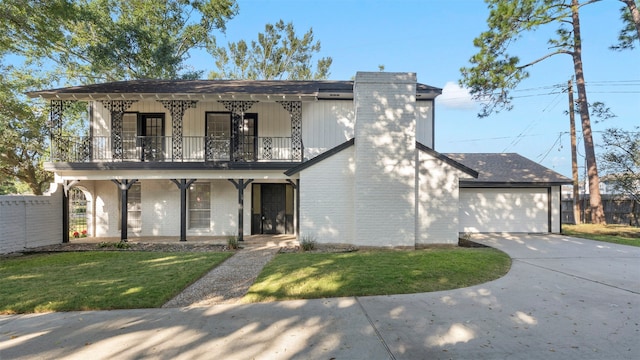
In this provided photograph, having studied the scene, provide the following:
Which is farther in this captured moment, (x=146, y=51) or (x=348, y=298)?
(x=146, y=51)

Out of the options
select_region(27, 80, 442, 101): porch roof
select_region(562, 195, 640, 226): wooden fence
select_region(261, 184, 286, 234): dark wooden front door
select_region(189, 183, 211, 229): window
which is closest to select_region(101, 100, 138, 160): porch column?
select_region(27, 80, 442, 101): porch roof

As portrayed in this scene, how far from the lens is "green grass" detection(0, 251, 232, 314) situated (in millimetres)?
5656

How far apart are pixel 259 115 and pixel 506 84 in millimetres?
13443

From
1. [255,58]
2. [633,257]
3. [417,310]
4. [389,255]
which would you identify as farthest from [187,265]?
[255,58]

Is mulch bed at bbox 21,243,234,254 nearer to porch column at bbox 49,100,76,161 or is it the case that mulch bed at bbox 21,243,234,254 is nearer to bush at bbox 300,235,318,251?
bush at bbox 300,235,318,251

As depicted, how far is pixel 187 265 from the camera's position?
8.65m

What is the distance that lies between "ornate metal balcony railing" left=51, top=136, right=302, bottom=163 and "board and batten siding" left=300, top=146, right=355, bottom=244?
224 cm

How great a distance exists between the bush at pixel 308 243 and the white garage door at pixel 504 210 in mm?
8187

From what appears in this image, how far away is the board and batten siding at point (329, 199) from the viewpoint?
37.2 ft

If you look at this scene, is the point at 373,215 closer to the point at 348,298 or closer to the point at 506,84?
the point at 348,298

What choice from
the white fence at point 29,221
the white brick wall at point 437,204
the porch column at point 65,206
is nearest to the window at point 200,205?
the porch column at point 65,206

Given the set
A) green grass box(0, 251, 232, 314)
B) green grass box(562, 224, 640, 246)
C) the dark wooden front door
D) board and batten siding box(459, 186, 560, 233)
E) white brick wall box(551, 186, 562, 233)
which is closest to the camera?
green grass box(0, 251, 232, 314)

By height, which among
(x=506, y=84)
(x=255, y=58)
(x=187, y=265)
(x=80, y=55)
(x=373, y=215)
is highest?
(x=255, y=58)

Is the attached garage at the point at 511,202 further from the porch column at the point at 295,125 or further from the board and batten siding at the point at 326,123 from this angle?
the porch column at the point at 295,125
